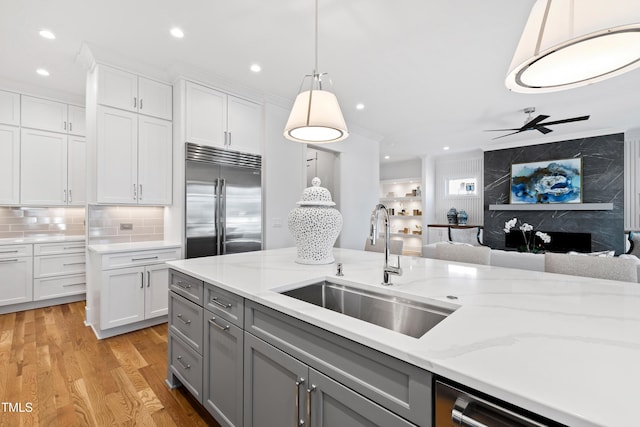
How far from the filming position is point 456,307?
1.12 m

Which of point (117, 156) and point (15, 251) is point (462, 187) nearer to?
point (117, 156)

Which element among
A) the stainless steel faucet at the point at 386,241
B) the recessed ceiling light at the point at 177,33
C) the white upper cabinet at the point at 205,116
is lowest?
the stainless steel faucet at the point at 386,241

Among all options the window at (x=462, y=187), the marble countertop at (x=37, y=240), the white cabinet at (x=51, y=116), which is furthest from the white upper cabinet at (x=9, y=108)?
the window at (x=462, y=187)

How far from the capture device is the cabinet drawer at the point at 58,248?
3.50 metres

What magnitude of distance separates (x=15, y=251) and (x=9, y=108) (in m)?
1.69

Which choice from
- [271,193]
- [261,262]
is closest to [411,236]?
[271,193]

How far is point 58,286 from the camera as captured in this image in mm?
3672

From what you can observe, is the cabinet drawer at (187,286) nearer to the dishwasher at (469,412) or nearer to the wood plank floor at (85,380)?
the wood plank floor at (85,380)

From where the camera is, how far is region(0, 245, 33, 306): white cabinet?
10.8ft

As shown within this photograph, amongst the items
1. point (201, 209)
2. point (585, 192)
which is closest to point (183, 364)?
point (201, 209)

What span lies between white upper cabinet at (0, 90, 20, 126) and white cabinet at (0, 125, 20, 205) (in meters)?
0.07

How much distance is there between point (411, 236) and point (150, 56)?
23.5 feet

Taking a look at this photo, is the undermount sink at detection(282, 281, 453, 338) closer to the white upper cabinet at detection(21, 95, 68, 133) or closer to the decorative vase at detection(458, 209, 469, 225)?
the white upper cabinet at detection(21, 95, 68, 133)

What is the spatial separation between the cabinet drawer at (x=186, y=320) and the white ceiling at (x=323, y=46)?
2.18 m
